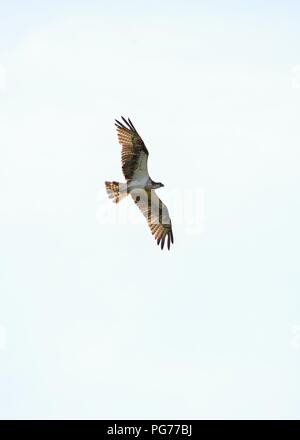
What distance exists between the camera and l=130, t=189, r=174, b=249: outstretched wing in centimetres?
2836

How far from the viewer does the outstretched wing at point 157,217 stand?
28.4m

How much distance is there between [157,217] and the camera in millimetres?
28844

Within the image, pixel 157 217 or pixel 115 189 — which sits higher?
pixel 115 189

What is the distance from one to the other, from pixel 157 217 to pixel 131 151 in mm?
2645

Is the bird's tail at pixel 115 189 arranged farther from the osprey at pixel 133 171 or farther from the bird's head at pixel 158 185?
the bird's head at pixel 158 185

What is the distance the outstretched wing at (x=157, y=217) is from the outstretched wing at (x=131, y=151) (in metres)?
1.24

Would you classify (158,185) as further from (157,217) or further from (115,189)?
(157,217)

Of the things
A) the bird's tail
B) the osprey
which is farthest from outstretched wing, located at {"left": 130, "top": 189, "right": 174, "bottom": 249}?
the bird's tail

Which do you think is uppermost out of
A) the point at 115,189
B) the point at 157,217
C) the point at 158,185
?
the point at 158,185

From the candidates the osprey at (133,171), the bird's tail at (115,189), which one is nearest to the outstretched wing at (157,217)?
the osprey at (133,171)

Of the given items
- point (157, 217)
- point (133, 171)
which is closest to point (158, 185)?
point (133, 171)
